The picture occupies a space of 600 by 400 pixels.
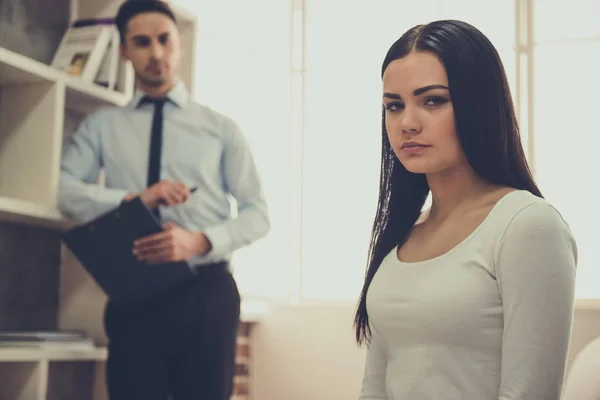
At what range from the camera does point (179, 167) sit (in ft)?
7.61

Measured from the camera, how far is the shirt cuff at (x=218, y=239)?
2.20 metres

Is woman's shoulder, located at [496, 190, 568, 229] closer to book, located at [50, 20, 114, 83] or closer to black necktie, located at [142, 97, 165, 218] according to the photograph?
black necktie, located at [142, 97, 165, 218]

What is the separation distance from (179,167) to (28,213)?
441 millimetres

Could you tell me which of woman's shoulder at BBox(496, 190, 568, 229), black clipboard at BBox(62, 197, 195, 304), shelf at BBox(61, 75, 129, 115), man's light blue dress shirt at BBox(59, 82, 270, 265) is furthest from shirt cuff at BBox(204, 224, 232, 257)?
woman's shoulder at BBox(496, 190, 568, 229)

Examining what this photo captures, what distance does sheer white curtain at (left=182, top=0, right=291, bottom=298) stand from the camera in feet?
11.5

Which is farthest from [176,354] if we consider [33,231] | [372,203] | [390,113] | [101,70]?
[372,203]

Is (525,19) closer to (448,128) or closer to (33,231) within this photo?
(33,231)

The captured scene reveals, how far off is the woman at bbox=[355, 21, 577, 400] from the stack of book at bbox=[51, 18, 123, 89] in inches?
60.5

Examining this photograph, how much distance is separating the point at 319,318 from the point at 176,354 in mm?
1348

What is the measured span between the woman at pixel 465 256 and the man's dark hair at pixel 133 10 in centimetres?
136

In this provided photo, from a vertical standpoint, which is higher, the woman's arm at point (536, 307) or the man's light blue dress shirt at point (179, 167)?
the man's light blue dress shirt at point (179, 167)

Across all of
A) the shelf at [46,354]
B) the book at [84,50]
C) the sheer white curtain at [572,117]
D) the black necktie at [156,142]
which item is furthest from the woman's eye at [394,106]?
the sheer white curtain at [572,117]

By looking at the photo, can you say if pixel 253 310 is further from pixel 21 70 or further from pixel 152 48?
pixel 21 70

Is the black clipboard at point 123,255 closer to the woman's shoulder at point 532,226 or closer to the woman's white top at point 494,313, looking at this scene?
the woman's white top at point 494,313
